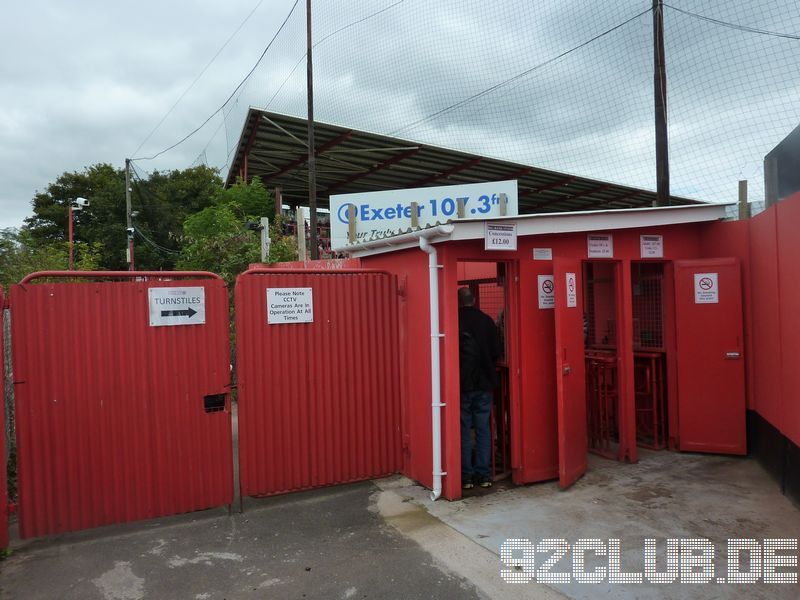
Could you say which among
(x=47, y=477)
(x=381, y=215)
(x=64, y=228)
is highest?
(x=64, y=228)

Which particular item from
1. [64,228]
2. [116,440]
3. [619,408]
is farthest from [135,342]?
[64,228]

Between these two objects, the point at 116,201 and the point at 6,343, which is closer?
the point at 6,343

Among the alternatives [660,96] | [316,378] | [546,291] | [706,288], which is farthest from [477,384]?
[660,96]

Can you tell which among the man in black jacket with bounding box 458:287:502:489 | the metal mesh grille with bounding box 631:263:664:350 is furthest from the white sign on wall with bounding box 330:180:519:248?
the man in black jacket with bounding box 458:287:502:489

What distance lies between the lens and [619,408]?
249 inches

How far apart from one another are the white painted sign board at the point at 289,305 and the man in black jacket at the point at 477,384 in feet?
4.95

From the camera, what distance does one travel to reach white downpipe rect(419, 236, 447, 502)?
5168 millimetres

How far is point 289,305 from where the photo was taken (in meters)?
5.21

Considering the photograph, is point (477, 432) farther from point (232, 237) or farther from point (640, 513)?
point (232, 237)

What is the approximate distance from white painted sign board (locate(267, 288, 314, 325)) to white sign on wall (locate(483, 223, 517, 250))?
1.77 metres

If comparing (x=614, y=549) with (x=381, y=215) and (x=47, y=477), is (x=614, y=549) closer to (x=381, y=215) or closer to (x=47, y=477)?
(x=47, y=477)

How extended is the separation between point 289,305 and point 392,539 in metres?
2.26

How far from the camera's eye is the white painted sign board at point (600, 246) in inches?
239

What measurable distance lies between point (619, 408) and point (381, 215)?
6.83m
